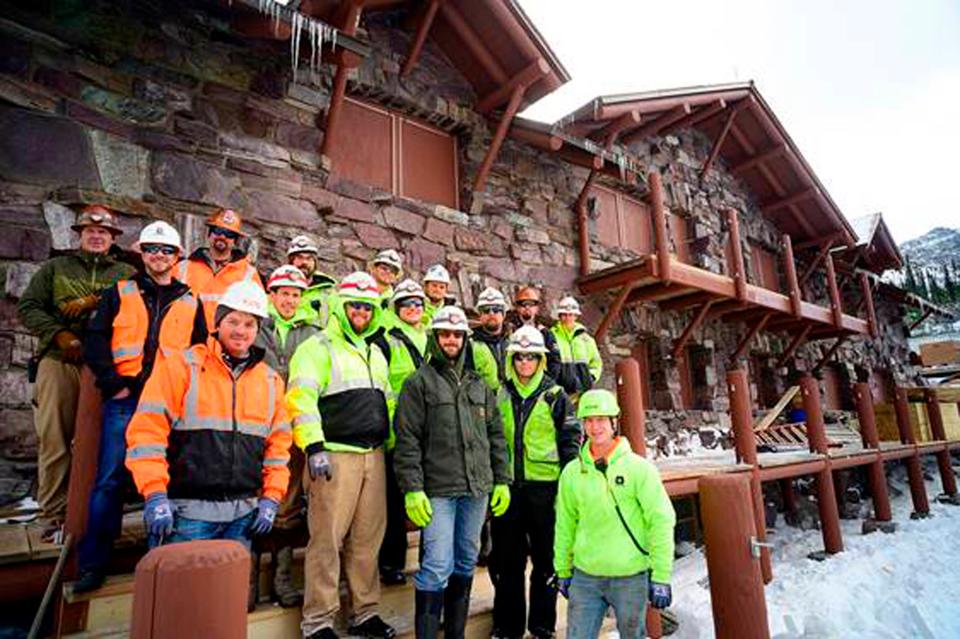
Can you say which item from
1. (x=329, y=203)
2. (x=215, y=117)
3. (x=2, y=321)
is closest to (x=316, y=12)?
(x=215, y=117)

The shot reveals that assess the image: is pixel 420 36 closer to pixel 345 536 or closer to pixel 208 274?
pixel 208 274

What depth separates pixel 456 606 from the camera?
A: 294cm

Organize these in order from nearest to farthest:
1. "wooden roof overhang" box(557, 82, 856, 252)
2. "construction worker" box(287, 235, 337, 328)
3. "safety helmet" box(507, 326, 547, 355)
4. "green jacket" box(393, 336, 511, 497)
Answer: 1. "green jacket" box(393, 336, 511, 497)
2. "safety helmet" box(507, 326, 547, 355)
3. "construction worker" box(287, 235, 337, 328)
4. "wooden roof overhang" box(557, 82, 856, 252)

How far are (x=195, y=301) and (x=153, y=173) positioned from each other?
8.99ft

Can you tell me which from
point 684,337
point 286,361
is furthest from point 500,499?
point 684,337

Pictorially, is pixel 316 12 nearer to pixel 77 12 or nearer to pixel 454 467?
pixel 77 12

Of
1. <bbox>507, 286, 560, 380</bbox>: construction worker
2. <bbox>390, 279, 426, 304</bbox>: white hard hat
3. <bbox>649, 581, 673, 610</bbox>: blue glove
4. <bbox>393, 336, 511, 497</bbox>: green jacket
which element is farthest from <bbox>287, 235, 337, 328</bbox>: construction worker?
<bbox>649, 581, 673, 610</bbox>: blue glove

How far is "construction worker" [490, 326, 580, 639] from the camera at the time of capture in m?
3.23

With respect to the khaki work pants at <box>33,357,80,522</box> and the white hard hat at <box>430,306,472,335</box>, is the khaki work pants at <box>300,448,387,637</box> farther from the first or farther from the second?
the khaki work pants at <box>33,357,80,522</box>

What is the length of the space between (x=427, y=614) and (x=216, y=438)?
1.35m

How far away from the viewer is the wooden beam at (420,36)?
639 centimetres

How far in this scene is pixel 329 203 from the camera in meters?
5.83

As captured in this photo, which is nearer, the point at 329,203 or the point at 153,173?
the point at 153,173

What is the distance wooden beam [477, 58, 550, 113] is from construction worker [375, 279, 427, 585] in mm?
4301
